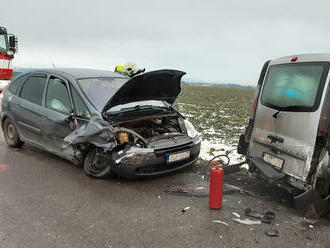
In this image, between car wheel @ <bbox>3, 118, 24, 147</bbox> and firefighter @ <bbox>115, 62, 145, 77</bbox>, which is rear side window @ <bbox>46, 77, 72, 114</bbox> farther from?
firefighter @ <bbox>115, 62, 145, 77</bbox>

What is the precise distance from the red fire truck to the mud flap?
46.9 ft

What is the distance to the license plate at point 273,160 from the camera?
4354 millimetres

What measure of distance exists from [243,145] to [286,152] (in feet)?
3.55

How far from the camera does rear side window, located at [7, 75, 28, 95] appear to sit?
6.90 metres

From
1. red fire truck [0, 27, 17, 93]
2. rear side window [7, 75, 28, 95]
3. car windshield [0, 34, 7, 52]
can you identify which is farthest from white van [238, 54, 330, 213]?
car windshield [0, 34, 7, 52]

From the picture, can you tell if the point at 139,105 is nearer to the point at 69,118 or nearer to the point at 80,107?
the point at 80,107

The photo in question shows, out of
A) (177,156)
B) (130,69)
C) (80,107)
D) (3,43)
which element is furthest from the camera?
(3,43)

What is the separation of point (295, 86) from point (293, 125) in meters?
0.50

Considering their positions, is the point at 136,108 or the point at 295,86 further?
the point at 136,108

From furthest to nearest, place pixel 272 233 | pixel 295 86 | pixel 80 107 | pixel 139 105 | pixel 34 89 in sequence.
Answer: pixel 34 89
pixel 139 105
pixel 80 107
pixel 295 86
pixel 272 233

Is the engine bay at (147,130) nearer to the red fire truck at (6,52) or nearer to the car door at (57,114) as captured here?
the car door at (57,114)

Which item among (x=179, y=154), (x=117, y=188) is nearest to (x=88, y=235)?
(x=117, y=188)

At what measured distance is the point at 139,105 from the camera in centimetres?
587

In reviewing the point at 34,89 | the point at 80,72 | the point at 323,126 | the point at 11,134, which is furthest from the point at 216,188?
the point at 11,134
